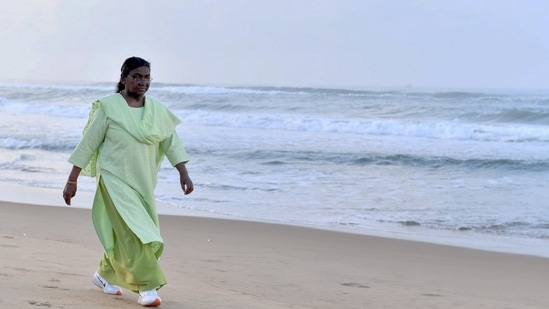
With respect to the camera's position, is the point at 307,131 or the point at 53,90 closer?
the point at 307,131

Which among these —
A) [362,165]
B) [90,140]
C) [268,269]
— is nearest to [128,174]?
[90,140]

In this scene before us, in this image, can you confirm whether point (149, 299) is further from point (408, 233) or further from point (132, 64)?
point (408, 233)

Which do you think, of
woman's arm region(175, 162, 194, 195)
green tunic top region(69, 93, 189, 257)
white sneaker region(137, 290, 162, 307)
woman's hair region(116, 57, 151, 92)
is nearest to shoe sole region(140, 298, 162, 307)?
white sneaker region(137, 290, 162, 307)

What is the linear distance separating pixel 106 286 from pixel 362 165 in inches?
436

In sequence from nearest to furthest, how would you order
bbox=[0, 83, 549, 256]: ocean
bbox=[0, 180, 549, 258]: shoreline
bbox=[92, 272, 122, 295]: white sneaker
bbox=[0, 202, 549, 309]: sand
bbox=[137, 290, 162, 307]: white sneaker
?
bbox=[137, 290, 162, 307]: white sneaker → bbox=[92, 272, 122, 295]: white sneaker → bbox=[0, 202, 549, 309]: sand → bbox=[0, 180, 549, 258]: shoreline → bbox=[0, 83, 549, 256]: ocean

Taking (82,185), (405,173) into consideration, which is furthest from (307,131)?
(82,185)

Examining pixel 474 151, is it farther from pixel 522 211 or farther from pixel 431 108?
pixel 431 108

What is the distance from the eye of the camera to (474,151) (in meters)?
18.8

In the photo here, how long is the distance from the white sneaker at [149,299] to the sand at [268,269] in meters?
0.08

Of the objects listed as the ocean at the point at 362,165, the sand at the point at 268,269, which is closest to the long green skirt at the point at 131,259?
the sand at the point at 268,269

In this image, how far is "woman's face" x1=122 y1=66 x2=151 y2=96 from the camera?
432cm

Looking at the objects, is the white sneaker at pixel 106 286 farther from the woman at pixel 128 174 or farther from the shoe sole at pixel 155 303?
the shoe sole at pixel 155 303

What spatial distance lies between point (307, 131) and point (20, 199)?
1627 centimetres

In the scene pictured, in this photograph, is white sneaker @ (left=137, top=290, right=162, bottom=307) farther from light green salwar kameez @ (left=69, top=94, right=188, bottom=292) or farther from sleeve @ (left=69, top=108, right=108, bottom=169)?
sleeve @ (left=69, top=108, right=108, bottom=169)
